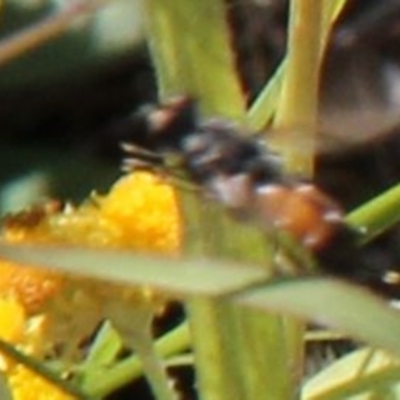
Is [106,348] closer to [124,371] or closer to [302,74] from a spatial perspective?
[124,371]

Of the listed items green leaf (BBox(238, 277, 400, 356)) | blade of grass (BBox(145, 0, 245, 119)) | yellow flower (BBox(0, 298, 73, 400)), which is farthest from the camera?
yellow flower (BBox(0, 298, 73, 400))

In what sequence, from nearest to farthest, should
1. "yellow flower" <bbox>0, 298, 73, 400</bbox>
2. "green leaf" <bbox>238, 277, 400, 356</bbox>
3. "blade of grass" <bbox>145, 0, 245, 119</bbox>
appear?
1. "green leaf" <bbox>238, 277, 400, 356</bbox>
2. "blade of grass" <bbox>145, 0, 245, 119</bbox>
3. "yellow flower" <bbox>0, 298, 73, 400</bbox>

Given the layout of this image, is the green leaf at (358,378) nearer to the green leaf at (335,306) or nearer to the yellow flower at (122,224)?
the yellow flower at (122,224)

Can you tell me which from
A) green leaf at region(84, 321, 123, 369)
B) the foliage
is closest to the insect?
the foliage

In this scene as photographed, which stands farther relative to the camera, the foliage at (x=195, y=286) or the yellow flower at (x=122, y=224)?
the yellow flower at (x=122, y=224)

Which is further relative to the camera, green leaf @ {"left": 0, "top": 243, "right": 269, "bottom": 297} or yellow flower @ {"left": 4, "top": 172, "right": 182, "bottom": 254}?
yellow flower @ {"left": 4, "top": 172, "right": 182, "bottom": 254}

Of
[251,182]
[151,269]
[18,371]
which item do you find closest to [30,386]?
[18,371]

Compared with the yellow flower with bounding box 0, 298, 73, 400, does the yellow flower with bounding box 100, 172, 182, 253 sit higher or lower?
higher

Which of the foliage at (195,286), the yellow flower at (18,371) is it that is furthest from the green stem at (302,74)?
the yellow flower at (18,371)

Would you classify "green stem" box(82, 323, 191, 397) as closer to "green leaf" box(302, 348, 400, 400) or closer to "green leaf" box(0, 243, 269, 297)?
"green leaf" box(302, 348, 400, 400)
